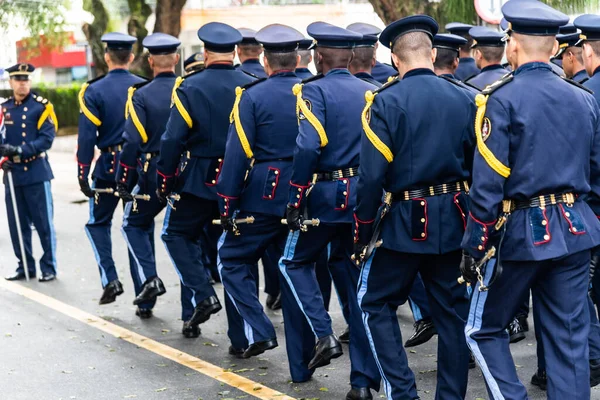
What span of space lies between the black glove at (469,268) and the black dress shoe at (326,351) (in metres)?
1.60

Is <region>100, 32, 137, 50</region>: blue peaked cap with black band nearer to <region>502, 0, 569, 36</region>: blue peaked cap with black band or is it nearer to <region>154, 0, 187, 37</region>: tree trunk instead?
<region>502, 0, 569, 36</region>: blue peaked cap with black band

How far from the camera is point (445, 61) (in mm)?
6871

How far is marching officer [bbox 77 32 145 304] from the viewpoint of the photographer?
8.53 metres

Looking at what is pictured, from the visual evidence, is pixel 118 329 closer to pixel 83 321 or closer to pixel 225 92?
pixel 83 321

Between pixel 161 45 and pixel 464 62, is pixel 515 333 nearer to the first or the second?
pixel 464 62

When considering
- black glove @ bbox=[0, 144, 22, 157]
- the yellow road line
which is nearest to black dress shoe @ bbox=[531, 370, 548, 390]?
the yellow road line

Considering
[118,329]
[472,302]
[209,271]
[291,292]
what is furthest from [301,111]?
[209,271]

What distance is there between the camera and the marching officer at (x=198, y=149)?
7.08 metres

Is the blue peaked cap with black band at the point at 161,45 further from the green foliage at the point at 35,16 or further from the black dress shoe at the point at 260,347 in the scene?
the green foliage at the point at 35,16

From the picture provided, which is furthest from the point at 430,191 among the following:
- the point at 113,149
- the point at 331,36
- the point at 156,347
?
the point at 113,149

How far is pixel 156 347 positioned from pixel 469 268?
3.42 m

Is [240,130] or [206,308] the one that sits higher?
[240,130]

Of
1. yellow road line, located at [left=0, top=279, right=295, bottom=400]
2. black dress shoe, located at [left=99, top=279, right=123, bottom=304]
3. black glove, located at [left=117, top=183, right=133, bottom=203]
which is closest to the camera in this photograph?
yellow road line, located at [left=0, top=279, right=295, bottom=400]

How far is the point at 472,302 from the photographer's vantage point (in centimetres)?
478
